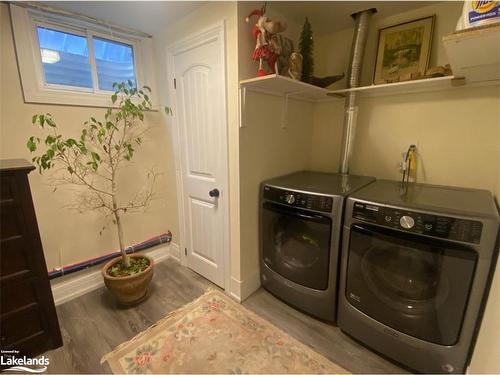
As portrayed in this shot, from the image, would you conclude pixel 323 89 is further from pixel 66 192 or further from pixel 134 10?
pixel 66 192

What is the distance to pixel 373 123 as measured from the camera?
6.39 feet

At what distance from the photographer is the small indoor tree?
1.78 meters

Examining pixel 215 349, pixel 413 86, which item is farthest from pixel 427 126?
pixel 215 349

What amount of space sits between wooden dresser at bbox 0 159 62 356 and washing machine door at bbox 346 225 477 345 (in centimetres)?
183

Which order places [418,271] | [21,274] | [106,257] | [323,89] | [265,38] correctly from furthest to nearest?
[106,257] < [323,89] < [265,38] < [21,274] < [418,271]

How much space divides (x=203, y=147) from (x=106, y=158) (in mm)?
880

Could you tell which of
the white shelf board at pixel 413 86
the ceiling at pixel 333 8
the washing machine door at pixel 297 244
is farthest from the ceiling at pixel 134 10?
the washing machine door at pixel 297 244

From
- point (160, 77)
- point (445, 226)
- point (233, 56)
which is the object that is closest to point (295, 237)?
point (445, 226)

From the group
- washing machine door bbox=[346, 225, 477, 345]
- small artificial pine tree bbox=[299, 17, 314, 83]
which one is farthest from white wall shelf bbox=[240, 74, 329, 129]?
washing machine door bbox=[346, 225, 477, 345]

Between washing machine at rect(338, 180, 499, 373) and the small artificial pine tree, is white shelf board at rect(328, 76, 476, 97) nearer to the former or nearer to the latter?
the small artificial pine tree

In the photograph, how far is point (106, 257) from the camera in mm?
2107

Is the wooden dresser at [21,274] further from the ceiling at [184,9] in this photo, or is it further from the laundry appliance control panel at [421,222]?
the laundry appliance control panel at [421,222]

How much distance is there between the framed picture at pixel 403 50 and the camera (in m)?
1.65

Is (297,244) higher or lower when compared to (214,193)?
lower
